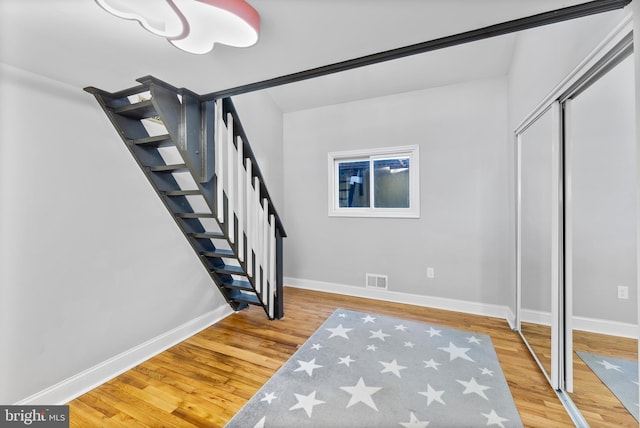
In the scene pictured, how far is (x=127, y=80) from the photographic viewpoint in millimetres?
1589

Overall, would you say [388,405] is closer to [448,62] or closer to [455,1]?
[455,1]

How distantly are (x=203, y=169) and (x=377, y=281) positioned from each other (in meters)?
2.43

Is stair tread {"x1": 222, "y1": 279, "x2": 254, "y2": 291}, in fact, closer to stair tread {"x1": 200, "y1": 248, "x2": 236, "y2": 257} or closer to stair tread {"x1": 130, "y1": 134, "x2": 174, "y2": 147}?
stair tread {"x1": 200, "y1": 248, "x2": 236, "y2": 257}

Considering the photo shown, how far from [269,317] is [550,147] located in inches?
107

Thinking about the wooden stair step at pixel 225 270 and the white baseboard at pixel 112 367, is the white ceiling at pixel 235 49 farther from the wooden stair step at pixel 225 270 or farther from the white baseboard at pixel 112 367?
the white baseboard at pixel 112 367

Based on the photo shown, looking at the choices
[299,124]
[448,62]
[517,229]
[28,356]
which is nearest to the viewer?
[28,356]

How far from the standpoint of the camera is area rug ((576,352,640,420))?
1.12 meters

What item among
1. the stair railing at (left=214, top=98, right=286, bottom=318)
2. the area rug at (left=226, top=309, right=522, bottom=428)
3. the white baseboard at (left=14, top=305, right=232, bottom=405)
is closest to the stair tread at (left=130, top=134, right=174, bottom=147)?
the stair railing at (left=214, top=98, right=286, bottom=318)

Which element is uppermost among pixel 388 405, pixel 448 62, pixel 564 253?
pixel 448 62

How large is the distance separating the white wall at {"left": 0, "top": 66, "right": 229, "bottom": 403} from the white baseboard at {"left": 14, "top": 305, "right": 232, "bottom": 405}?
1.5 inches

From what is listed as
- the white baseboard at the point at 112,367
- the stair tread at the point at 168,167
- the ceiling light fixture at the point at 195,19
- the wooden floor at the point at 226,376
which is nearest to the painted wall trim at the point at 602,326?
the wooden floor at the point at 226,376

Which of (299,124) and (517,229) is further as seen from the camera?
(299,124)

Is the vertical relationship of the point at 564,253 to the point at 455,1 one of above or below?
below

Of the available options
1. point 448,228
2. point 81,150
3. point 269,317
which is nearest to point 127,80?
point 81,150
